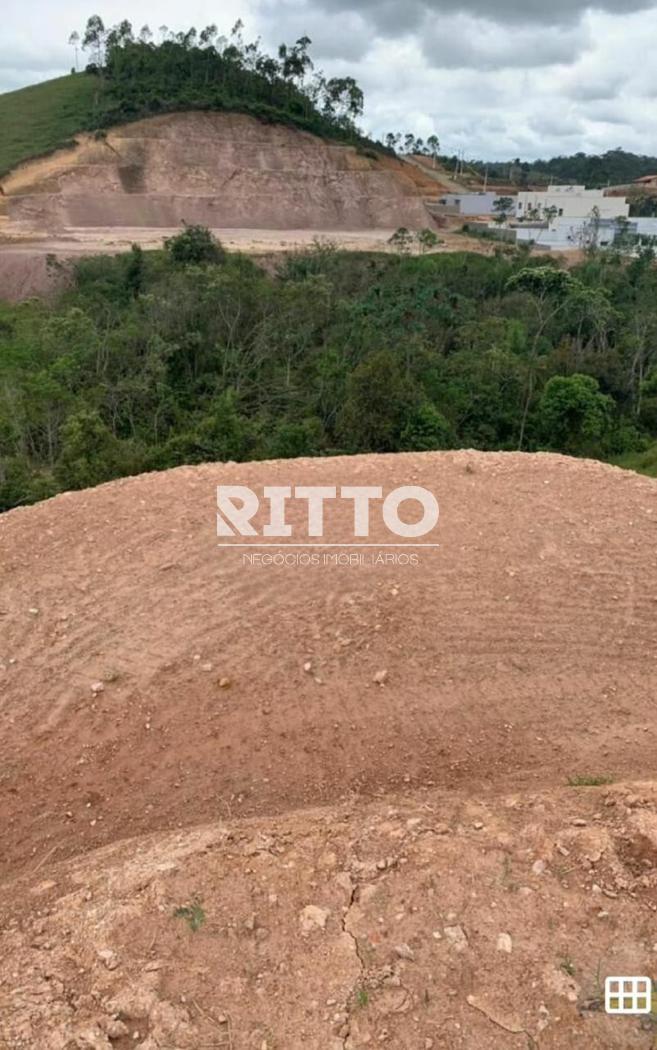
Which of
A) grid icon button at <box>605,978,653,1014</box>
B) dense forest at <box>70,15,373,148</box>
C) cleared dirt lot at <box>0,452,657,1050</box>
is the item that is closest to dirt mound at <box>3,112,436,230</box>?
dense forest at <box>70,15,373,148</box>

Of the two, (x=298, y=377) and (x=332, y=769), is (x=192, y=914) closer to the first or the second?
(x=332, y=769)

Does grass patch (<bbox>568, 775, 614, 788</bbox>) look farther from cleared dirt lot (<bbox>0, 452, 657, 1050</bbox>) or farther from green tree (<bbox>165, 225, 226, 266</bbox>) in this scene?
green tree (<bbox>165, 225, 226, 266</bbox>)

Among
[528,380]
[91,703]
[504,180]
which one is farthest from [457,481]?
[504,180]

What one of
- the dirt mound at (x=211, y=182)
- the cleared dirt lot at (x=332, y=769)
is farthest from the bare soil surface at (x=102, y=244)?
the cleared dirt lot at (x=332, y=769)

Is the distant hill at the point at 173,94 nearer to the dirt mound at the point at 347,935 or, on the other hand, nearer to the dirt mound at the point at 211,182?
the dirt mound at the point at 211,182

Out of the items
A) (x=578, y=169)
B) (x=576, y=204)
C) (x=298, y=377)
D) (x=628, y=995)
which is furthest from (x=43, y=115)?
(x=578, y=169)

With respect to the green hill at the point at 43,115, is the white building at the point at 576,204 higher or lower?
lower

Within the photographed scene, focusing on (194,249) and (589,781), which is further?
(194,249)
